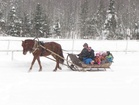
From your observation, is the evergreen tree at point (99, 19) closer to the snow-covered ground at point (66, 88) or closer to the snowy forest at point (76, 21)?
the snowy forest at point (76, 21)

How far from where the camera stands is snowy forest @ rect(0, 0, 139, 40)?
4656 centimetres

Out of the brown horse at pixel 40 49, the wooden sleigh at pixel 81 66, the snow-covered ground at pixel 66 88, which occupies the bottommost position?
the snow-covered ground at pixel 66 88

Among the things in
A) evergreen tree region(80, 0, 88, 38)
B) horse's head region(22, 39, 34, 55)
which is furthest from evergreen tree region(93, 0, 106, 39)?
horse's head region(22, 39, 34, 55)

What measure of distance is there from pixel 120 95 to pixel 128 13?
Answer: 52.8 m

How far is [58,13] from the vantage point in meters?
69.8

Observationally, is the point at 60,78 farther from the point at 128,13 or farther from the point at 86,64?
the point at 128,13

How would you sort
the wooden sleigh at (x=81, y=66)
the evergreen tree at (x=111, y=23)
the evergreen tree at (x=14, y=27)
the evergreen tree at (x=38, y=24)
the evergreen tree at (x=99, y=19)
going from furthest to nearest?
1. the evergreen tree at (x=99, y=19)
2. the evergreen tree at (x=111, y=23)
3. the evergreen tree at (x=38, y=24)
4. the evergreen tree at (x=14, y=27)
5. the wooden sleigh at (x=81, y=66)

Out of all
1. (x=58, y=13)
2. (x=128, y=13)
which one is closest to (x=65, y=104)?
(x=128, y=13)

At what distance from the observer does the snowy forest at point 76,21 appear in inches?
1833

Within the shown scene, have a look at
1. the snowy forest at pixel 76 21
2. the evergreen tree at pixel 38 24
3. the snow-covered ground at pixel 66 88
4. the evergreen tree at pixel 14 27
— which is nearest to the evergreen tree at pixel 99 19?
the snowy forest at pixel 76 21

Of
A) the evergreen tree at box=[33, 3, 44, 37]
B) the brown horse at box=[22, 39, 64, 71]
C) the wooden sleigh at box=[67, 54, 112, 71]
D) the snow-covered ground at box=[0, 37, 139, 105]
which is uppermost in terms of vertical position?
the evergreen tree at box=[33, 3, 44, 37]

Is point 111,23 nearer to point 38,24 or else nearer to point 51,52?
point 38,24

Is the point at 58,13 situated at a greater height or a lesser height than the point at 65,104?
greater

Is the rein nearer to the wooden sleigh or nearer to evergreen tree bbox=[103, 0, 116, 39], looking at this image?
the wooden sleigh
